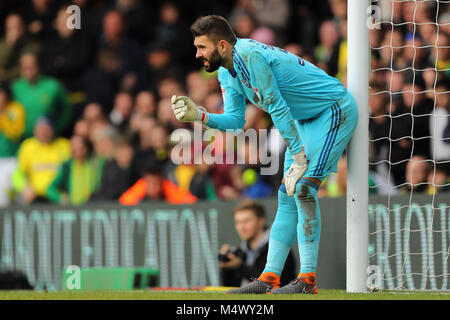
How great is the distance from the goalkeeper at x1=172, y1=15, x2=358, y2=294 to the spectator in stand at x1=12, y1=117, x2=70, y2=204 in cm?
576

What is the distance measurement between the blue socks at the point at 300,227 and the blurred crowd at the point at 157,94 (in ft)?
7.20

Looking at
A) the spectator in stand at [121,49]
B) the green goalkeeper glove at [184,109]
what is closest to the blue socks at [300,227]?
the green goalkeeper glove at [184,109]

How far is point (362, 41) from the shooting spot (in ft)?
22.5

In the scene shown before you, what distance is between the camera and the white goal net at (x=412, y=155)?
8.41 metres

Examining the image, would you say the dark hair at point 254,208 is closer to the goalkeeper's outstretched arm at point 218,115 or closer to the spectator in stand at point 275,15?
the goalkeeper's outstretched arm at point 218,115

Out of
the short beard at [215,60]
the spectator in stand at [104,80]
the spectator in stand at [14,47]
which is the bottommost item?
the short beard at [215,60]

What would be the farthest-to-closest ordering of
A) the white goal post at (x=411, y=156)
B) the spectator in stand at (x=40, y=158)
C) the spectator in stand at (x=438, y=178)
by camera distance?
Result: the spectator in stand at (x=40, y=158)
the spectator in stand at (x=438, y=178)
the white goal post at (x=411, y=156)

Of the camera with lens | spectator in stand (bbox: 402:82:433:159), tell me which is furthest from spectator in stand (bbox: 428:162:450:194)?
the camera with lens

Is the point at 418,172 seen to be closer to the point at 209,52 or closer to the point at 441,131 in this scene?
the point at 441,131

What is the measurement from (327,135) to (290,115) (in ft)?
1.24

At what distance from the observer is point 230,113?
6883 mm

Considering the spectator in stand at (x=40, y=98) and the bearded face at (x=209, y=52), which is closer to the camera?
the bearded face at (x=209, y=52)
